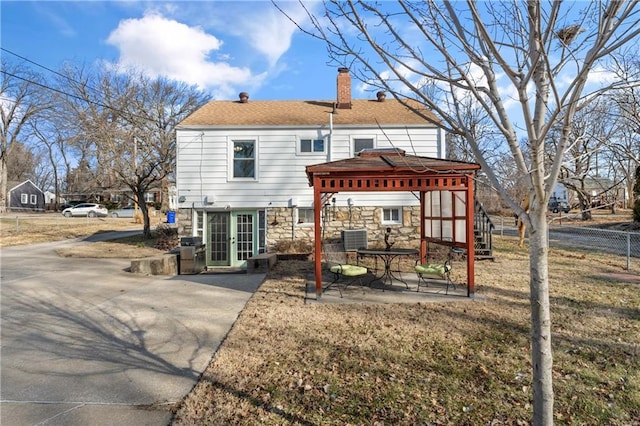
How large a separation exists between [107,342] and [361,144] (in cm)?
998

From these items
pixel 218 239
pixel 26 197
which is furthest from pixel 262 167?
pixel 26 197

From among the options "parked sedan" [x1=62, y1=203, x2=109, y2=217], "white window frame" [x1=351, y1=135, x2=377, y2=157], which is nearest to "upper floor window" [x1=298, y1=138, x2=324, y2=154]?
"white window frame" [x1=351, y1=135, x2=377, y2=157]

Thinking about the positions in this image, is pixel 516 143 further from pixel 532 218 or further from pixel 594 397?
pixel 594 397

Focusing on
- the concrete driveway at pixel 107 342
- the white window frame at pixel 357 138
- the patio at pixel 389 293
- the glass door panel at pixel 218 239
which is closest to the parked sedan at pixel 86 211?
the glass door panel at pixel 218 239

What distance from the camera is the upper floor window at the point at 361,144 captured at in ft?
41.4

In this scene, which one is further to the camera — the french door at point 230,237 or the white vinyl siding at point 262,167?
the french door at point 230,237

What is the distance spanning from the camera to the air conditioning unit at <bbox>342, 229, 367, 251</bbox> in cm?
1188

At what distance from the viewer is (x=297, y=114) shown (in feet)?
44.3

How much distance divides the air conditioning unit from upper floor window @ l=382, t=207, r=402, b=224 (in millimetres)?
1221

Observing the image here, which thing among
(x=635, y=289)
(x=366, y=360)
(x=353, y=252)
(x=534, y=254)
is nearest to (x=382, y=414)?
(x=366, y=360)

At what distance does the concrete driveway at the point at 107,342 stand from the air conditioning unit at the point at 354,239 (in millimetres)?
3807

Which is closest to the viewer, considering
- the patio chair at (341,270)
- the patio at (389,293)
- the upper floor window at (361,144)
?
the patio at (389,293)

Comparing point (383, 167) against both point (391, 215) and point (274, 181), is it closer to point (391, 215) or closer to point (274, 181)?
point (391, 215)

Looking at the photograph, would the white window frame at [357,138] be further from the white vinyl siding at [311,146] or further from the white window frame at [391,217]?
the white window frame at [391,217]
